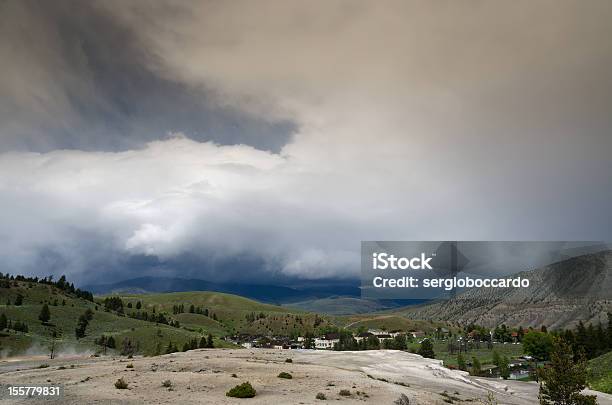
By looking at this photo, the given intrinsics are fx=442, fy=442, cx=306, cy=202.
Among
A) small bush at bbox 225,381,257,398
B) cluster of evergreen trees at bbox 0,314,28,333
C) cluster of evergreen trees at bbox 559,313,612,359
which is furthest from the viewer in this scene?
cluster of evergreen trees at bbox 0,314,28,333

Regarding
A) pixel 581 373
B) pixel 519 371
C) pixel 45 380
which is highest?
pixel 581 373

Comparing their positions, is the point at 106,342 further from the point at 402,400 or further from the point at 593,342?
the point at 593,342

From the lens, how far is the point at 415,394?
6394 cm

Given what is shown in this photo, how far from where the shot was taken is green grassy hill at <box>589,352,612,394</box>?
99.2 m

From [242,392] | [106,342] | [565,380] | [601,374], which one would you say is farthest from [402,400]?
[106,342]

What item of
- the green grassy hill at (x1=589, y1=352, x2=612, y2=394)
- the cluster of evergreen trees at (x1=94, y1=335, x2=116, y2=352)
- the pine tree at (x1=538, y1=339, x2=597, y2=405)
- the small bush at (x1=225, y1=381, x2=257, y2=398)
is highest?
the pine tree at (x1=538, y1=339, x2=597, y2=405)

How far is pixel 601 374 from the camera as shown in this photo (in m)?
109

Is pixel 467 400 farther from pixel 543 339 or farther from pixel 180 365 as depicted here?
pixel 543 339

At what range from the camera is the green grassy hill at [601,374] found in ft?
326

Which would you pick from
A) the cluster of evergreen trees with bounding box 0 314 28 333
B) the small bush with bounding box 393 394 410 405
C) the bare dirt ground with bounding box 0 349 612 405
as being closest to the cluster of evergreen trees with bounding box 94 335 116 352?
the cluster of evergreen trees with bounding box 0 314 28 333

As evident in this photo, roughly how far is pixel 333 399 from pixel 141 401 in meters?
21.4

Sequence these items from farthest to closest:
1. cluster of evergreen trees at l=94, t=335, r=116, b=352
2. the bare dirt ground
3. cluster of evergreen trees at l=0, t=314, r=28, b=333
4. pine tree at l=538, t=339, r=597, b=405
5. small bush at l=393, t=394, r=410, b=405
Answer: cluster of evergreen trees at l=94, t=335, r=116, b=352 → cluster of evergreen trees at l=0, t=314, r=28, b=333 → small bush at l=393, t=394, r=410, b=405 → pine tree at l=538, t=339, r=597, b=405 → the bare dirt ground

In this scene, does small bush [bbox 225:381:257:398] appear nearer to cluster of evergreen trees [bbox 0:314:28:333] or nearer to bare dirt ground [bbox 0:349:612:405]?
bare dirt ground [bbox 0:349:612:405]

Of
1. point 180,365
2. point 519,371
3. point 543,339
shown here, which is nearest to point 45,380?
point 180,365
